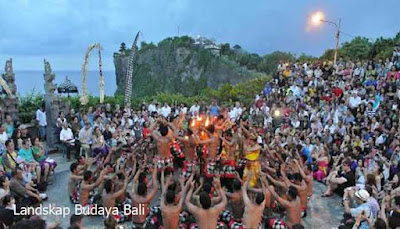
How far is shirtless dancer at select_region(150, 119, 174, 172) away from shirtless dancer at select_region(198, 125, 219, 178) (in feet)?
2.41

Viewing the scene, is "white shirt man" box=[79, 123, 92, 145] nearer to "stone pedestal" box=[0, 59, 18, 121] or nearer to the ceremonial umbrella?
"stone pedestal" box=[0, 59, 18, 121]

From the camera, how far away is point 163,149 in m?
8.08

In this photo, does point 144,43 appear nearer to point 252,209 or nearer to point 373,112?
point 373,112

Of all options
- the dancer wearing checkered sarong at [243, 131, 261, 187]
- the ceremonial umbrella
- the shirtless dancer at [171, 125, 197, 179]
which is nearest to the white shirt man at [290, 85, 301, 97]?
the dancer wearing checkered sarong at [243, 131, 261, 187]

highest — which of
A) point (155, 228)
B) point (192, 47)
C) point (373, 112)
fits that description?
point (192, 47)

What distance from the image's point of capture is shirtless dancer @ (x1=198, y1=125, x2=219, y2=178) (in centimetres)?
810

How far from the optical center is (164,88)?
168ft

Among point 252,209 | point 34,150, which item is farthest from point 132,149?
point 252,209

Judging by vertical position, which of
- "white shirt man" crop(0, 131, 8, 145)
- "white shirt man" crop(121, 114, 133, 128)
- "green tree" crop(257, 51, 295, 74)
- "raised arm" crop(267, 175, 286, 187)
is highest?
"green tree" crop(257, 51, 295, 74)

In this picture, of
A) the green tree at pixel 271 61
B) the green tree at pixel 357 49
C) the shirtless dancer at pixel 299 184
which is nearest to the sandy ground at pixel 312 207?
the shirtless dancer at pixel 299 184

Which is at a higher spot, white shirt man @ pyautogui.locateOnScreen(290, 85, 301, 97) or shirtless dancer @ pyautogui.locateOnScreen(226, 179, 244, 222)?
white shirt man @ pyautogui.locateOnScreen(290, 85, 301, 97)

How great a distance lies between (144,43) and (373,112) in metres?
43.2

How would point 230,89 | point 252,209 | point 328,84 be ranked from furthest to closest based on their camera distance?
point 230,89 < point 328,84 < point 252,209

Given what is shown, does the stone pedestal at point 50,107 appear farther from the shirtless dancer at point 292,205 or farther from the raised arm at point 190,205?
the shirtless dancer at point 292,205
